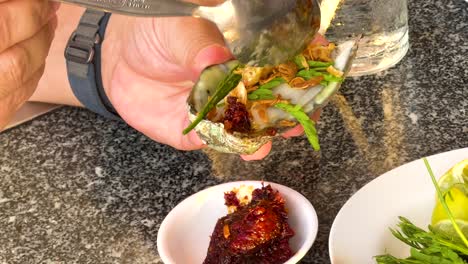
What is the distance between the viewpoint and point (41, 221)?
0.75m

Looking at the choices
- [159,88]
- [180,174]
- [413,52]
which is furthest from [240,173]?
[413,52]

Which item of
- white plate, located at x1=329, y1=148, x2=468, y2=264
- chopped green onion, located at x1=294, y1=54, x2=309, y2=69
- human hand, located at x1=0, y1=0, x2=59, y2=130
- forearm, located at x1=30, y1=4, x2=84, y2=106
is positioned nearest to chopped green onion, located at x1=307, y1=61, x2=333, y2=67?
chopped green onion, located at x1=294, y1=54, x2=309, y2=69

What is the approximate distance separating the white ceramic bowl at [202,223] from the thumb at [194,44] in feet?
0.37

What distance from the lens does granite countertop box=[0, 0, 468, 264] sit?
713 mm

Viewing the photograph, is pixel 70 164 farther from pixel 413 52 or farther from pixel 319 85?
pixel 413 52

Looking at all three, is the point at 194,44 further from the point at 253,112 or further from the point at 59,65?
the point at 59,65

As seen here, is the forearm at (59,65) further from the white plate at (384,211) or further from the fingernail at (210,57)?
the white plate at (384,211)

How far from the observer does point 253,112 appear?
65cm

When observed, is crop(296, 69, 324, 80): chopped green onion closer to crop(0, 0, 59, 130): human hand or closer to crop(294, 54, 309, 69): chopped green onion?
crop(294, 54, 309, 69): chopped green onion

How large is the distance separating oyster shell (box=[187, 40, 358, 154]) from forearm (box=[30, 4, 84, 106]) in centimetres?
33

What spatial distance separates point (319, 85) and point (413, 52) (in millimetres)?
276

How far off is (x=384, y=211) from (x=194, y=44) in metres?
0.24

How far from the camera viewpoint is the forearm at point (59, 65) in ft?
3.11

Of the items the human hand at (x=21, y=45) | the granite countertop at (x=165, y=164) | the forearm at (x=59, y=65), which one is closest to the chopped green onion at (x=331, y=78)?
the granite countertop at (x=165, y=164)
